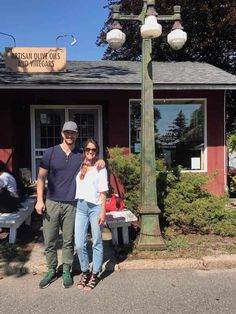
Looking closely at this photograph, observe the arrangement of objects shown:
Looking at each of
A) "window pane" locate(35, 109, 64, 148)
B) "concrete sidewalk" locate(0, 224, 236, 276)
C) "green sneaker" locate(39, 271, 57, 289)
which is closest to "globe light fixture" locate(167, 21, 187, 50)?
"concrete sidewalk" locate(0, 224, 236, 276)

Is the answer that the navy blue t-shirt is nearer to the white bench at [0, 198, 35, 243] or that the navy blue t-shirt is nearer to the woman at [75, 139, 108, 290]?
the woman at [75, 139, 108, 290]

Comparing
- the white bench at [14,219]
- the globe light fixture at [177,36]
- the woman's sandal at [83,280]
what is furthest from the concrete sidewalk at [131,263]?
the globe light fixture at [177,36]

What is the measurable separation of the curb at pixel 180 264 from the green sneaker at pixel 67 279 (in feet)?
2.67

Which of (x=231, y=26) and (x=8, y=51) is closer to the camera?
(x=8, y=51)

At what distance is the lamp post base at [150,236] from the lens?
6328 millimetres

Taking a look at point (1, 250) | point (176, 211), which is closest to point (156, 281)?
point (176, 211)

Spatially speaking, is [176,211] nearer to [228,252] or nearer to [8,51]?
[228,252]

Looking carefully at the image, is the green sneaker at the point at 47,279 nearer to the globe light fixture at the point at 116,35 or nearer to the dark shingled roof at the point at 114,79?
the globe light fixture at the point at 116,35

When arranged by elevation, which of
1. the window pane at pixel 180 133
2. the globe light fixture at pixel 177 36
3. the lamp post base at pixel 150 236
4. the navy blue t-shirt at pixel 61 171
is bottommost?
the lamp post base at pixel 150 236

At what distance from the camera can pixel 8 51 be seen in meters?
11.3

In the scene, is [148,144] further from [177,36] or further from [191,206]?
[177,36]

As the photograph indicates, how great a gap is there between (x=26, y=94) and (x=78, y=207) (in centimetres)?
660

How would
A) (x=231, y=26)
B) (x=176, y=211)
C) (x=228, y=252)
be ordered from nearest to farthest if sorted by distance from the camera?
(x=228, y=252) < (x=176, y=211) < (x=231, y=26)

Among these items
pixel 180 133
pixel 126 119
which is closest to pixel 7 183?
pixel 126 119
